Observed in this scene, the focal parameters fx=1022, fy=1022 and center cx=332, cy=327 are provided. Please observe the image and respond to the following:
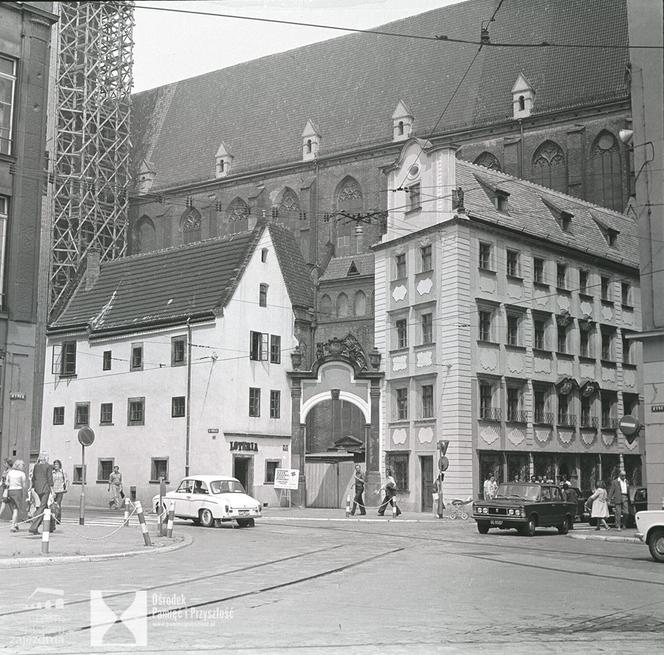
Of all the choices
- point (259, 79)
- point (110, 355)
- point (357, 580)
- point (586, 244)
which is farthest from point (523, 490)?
point (259, 79)

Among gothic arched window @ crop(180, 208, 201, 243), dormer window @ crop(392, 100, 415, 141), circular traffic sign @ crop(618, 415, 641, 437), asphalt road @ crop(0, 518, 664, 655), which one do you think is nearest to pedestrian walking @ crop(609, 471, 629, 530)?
circular traffic sign @ crop(618, 415, 641, 437)

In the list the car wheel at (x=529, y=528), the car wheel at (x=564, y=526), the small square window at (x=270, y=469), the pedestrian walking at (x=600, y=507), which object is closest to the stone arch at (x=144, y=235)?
the small square window at (x=270, y=469)

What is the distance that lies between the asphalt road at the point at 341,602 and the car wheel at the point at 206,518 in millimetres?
8018

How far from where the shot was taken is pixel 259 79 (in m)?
76.4

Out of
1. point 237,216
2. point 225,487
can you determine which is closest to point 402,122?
point 237,216

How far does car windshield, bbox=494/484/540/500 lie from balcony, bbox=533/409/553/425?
1630cm

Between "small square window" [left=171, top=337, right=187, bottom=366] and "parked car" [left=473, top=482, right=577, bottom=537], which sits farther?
"small square window" [left=171, top=337, right=187, bottom=366]

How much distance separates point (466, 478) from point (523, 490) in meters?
12.1

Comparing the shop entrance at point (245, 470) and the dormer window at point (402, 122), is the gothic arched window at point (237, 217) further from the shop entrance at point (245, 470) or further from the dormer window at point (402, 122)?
the shop entrance at point (245, 470)

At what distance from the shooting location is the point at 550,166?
59.1 metres

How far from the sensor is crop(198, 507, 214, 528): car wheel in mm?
27438

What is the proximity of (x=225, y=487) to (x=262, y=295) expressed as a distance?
18772mm

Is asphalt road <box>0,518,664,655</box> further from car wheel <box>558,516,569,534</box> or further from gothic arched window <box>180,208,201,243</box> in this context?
gothic arched window <box>180,208,201,243</box>

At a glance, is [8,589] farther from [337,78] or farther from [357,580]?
[337,78]
